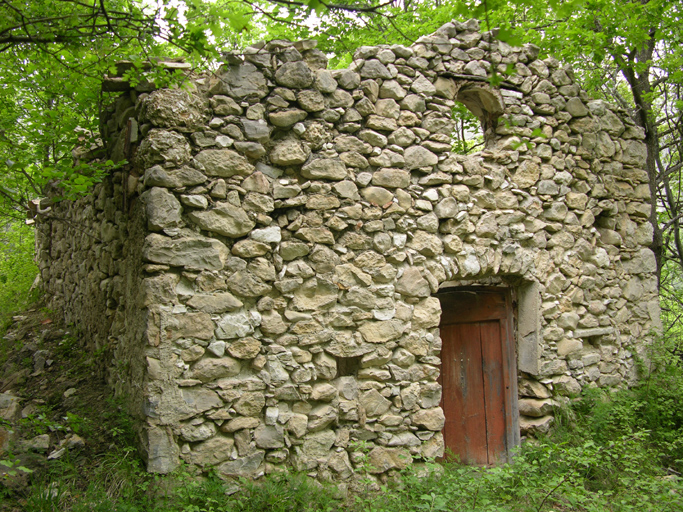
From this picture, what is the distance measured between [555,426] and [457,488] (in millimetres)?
1634

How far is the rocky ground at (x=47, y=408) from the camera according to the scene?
9.94 ft

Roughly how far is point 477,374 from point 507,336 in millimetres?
467

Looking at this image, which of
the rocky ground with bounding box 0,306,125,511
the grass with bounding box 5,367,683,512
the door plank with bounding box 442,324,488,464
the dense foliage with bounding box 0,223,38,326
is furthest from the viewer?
the dense foliage with bounding box 0,223,38,326

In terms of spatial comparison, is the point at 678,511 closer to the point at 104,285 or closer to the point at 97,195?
the point at 104,285

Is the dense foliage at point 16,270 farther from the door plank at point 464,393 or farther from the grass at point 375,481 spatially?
the door plank at point 464,393

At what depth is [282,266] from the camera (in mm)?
3422

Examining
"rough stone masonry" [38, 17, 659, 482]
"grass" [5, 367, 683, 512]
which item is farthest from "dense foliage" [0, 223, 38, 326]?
"grass" [5, 367, 683, 512]

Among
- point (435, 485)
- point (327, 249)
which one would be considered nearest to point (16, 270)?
point (327, 249)

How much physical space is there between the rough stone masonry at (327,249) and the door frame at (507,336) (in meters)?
0.08

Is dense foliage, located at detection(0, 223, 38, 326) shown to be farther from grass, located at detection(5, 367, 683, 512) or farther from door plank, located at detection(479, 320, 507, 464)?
door plank, located at detection(479, 320, 507, 464)

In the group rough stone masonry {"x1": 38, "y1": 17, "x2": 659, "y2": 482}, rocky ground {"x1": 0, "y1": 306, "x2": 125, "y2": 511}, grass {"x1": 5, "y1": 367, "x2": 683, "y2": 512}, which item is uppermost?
rough stone masonry {"x1": 38, "y1": 17, "x2": 659, "y2": 482}

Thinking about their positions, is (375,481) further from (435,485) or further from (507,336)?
(507,336)

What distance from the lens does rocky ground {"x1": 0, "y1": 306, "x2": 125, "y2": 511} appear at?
303cm

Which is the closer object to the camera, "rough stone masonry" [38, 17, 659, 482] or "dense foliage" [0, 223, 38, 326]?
"rough stone masonry" [38, 17, 659, 482]
